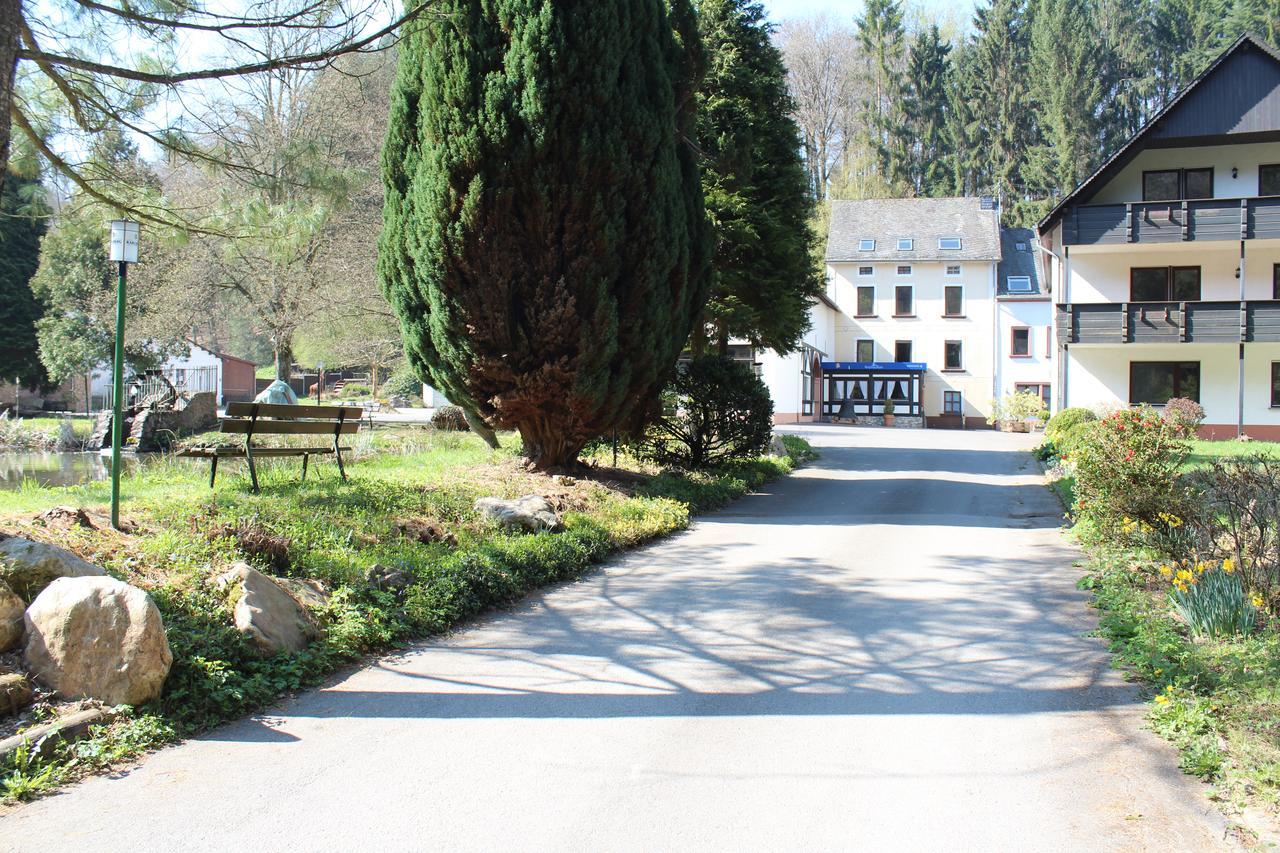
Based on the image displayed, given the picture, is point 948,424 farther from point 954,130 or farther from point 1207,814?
point 1207,814

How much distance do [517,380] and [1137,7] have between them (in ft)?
187

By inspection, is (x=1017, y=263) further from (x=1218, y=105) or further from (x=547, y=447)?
(x=547, y=447)

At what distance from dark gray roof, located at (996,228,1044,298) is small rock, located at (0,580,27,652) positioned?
158 ft

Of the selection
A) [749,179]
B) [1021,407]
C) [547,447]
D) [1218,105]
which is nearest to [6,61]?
[547,447]

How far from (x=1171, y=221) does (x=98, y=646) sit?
28.5 metres

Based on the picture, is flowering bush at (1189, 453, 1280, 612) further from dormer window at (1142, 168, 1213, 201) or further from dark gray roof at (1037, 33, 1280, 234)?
dormer window at (1142, 168, 1213, 201)

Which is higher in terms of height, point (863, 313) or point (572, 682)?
point (863, 313)

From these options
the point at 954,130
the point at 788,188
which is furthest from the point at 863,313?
the point at 788,188

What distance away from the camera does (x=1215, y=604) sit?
19.9 ft

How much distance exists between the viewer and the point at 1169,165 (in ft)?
90.7

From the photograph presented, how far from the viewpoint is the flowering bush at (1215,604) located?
6000 millimetres

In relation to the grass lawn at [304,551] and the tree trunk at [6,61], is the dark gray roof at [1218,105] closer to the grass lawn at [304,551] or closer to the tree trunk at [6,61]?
the grass lawn at [304,551]

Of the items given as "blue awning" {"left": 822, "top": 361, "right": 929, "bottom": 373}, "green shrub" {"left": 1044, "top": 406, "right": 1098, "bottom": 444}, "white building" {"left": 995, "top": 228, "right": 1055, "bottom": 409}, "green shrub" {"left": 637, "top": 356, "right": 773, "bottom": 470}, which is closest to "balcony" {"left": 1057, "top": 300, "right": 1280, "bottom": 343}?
"green shrub" {"left": 1044, "top": 406, "right": 1098, "bottom": 444}

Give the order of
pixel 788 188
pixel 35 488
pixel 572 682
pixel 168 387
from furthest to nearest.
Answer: pixel 168 387 → pixel 788 188 → pixel 35 488 → pixel 572 682
